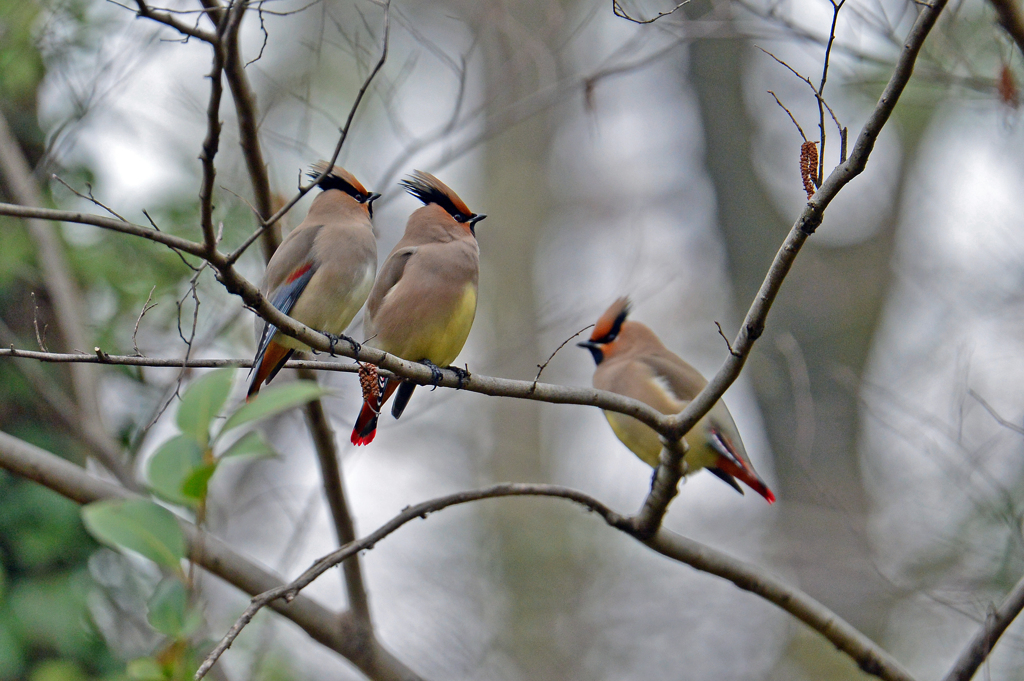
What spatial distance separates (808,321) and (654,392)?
161 inches

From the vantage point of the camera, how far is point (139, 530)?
158cm

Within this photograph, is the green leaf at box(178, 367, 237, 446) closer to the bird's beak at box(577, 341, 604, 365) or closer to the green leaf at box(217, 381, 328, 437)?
the green leaf at box(217, 381, 328, 437)

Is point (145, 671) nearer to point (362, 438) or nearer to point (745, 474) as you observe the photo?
point (362, 438)

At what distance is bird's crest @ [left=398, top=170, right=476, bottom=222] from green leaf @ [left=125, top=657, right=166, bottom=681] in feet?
8.82

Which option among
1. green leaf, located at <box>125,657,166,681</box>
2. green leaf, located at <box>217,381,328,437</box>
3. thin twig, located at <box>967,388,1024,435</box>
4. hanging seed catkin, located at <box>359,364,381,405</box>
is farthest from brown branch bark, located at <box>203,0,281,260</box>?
thin twig, located at <box>967,388,1024,435</box>

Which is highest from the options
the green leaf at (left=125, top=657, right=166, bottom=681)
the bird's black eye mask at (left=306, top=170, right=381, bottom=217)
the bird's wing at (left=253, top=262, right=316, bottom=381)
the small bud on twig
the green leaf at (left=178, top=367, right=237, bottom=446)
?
the bird's black eye mask at (left=306, top=170, right=381, bottom=217)

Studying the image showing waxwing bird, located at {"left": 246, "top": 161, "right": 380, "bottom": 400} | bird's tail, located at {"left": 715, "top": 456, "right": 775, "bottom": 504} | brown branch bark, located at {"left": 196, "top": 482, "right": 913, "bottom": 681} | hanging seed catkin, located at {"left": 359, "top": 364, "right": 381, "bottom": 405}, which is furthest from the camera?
bird's tail, located at {"left": 715, "top": 456, "right": 775, "bottom": 504}

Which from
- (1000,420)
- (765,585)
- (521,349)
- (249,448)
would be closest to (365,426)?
(765,585)

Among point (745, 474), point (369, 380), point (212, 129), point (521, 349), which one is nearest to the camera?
point (212, 129)

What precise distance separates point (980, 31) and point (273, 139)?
3403 mm

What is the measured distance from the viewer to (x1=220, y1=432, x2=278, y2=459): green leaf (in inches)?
59.8

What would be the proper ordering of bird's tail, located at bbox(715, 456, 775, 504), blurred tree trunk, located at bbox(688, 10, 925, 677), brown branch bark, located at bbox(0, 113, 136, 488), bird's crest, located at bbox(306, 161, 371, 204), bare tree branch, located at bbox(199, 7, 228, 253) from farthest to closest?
blurred tree trunk, located at bbox(688, 10, 925, 677)
brown branch bark, located at bbox(0, 113, 136, 488)
bird's tail, located at bbox(715, 456, 775, 504)
bird's crest, located at bbox(306, 161, 371, 204)
bare tree branch, located at bbox(199, 7, 228, 253)

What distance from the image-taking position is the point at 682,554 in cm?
321

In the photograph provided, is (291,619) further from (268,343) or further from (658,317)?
(658,317)
